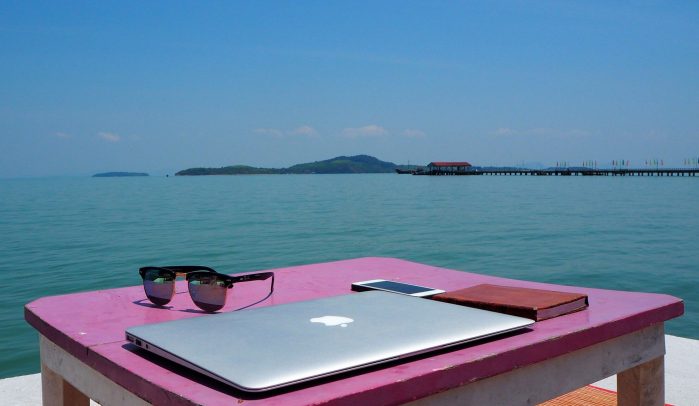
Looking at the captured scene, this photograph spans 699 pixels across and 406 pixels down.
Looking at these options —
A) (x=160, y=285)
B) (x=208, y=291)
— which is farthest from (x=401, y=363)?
(x=160, y=285)

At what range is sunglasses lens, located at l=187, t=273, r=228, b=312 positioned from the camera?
1.72 m

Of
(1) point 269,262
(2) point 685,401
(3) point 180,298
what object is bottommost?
(1) point 269,262

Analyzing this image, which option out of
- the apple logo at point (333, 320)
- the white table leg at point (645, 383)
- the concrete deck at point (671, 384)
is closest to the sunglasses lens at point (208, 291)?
the apple logo at point (333, 320)

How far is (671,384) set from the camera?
10.9ft

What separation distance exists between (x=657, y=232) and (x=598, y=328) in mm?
24376

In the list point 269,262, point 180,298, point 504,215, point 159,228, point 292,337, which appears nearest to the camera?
point 292,337

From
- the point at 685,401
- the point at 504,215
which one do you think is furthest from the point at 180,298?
the point at 504,215

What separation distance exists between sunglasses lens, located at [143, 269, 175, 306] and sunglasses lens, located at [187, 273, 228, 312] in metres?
0.12

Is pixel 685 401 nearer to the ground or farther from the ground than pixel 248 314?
nearer to the ground

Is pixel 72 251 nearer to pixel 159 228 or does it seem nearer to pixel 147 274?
pixel 159 228

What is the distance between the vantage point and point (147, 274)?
1.86 meters

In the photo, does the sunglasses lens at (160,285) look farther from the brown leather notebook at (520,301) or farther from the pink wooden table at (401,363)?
the brown leather notebook at (520,301)

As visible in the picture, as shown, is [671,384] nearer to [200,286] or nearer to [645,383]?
[645,383]

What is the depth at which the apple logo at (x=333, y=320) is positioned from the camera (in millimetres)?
1389
